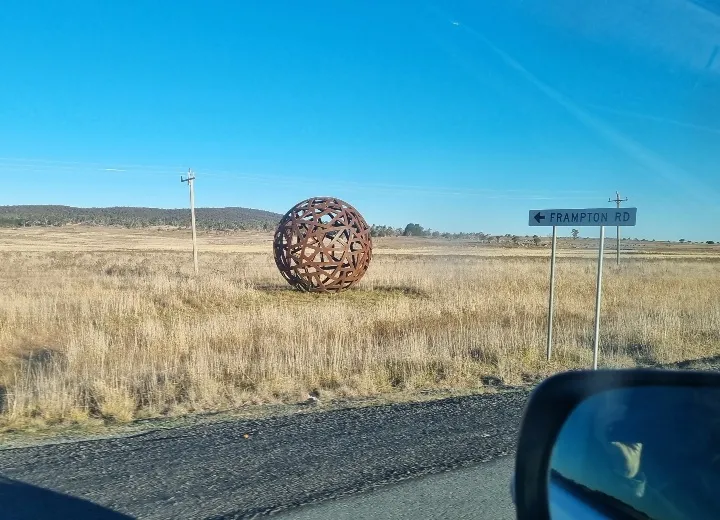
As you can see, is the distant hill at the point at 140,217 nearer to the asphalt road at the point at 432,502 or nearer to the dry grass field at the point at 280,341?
the dry grass field at the point at 280,341

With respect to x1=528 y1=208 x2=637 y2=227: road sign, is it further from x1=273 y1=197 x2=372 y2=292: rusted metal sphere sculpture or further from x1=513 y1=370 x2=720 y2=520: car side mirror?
x1=273 y1=197 x2=372 y2=292: rusted metal sphere sculpture

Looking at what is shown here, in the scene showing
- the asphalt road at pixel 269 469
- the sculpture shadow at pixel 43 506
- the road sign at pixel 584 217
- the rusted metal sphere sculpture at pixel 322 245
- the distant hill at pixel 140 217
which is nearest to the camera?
the sculpture shadow at pixel 43 506

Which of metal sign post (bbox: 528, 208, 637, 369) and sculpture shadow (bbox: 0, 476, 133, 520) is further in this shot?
metal sign post (bbox: 528, 208, 637, 369)

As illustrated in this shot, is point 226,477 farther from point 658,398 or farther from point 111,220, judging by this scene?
point 111,220

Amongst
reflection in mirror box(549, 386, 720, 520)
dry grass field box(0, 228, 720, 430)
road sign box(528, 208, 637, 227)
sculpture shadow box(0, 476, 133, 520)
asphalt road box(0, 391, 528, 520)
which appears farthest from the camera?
road sign box(528, 208, 637, 227)

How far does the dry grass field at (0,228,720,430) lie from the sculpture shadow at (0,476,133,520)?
6.85ft

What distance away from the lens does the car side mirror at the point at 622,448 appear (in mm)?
1961

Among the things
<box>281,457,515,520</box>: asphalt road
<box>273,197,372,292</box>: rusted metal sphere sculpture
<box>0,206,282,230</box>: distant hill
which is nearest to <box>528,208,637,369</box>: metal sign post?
<box>281,457,515,520</box>: asphalt road

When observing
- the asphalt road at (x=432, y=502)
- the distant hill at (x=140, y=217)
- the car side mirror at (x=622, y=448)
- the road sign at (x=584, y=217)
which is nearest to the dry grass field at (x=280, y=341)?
the road sign at (x=584, y=217)

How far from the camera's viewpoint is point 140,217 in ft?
527

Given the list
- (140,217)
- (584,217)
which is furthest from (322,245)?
(140,217)

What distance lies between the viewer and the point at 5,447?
17.3ft

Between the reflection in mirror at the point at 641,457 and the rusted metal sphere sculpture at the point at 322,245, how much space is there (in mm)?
16391

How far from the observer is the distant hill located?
133 meters
